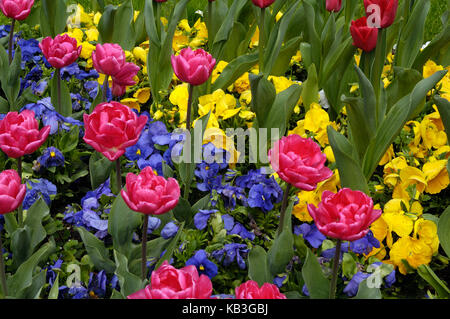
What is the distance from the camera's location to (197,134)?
187 cm

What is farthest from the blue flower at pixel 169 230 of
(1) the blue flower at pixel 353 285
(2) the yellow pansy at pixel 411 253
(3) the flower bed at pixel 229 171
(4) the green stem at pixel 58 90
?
(4) the green stem at pixel 58 90

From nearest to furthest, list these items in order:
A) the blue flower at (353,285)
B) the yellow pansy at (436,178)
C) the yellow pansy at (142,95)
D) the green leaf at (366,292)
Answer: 1. the green leaf at (366,292)
2. the blue flower at (353,285)
3. the yellow pansy at (436,178)
4. the yellow pansy at (142,95)

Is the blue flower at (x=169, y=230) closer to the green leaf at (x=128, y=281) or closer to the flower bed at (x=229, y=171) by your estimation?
the flower bed at (x=229, y=171)

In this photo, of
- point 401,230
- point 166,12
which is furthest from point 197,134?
point 166,12

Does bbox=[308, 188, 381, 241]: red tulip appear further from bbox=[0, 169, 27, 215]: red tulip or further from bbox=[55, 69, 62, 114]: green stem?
bbox=[55, 69, 62, 114]: green stem

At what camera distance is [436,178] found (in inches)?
78.7

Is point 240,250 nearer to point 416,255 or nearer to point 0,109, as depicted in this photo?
point 416,255

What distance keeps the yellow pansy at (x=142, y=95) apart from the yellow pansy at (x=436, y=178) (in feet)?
3.93

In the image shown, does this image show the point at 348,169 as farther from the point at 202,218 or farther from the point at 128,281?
the point at 128,281

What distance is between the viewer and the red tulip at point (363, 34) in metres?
1.88

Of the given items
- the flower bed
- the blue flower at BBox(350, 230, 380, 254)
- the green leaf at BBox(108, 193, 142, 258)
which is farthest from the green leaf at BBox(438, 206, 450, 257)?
the green leaf at BBox(108, 193, 142, 258)

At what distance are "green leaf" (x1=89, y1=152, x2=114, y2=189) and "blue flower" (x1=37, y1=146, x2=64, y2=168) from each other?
0.11 m

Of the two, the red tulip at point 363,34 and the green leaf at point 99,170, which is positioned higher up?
the red tulip at point 363,34

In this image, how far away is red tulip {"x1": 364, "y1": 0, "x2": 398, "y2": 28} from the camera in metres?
1.81
